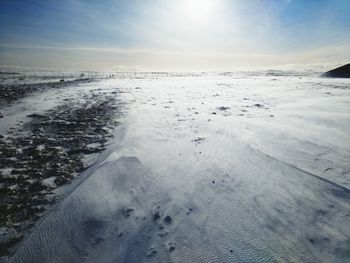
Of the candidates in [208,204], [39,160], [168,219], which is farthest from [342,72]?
[39,160]

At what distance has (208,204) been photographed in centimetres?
319

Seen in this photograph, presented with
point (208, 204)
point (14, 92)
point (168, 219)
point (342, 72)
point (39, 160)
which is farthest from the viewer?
point (342, 72)

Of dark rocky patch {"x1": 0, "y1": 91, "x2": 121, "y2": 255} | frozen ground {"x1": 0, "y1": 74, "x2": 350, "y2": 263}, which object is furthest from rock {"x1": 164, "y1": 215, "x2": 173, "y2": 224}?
dark rocky patch {"x1": 0, "y1": 91, "x2": 121, "y2": 255}

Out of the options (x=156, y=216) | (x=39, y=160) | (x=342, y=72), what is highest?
(x=342, y=72)

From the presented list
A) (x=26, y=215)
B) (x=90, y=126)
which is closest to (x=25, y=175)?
(x=26, y=215)

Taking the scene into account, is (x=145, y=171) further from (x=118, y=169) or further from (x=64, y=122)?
(x=64, y=122)

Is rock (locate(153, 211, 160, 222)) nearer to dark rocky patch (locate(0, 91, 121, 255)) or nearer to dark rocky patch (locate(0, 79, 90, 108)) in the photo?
dark rocky patch (locate(0, 91, 121, 255))

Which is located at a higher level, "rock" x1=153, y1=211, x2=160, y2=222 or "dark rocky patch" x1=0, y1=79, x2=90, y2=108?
"rock" x1=153, y1=211, x2=160, y2=222

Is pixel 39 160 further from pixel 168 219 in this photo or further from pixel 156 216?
pixel 168 219

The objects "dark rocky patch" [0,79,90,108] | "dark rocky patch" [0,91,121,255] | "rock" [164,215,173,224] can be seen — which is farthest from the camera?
"dark rocky patch" [0,79,90,108]

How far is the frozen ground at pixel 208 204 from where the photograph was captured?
8.02ft

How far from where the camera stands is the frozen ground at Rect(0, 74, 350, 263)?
2.44 meters

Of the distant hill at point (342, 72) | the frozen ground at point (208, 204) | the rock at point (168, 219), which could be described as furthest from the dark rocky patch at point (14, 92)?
the distant hill at point (342, 72)

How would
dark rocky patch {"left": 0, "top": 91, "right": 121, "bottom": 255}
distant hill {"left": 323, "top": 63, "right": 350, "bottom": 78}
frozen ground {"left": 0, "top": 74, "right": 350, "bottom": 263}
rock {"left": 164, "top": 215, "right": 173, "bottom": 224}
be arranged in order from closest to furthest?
frozen ground {"left": 0, "top": 74, "right": 350, "bottom": 263} → rock {"left": 164, "top": 215, "right": 173, "bottom": 224} → dark rocky patch {"left": 0, "top": 91, "right": 121, "bottom": 255} → distant hill {"left": 323, "top": 63, "right": 350, "bottom": 78}
